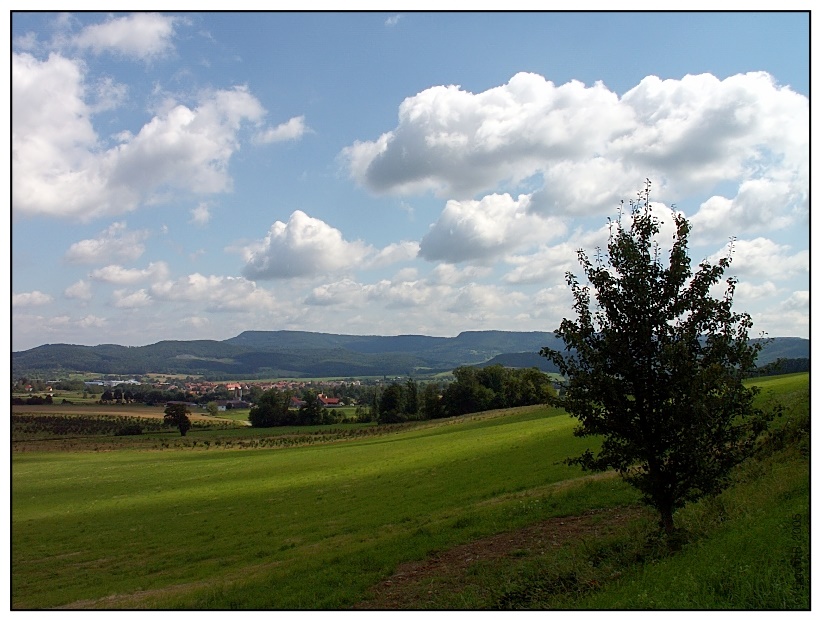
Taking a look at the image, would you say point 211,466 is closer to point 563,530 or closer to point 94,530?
point 94,530

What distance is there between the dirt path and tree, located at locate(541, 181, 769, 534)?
387cm

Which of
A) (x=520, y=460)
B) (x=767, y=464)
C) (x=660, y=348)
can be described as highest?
(x=660, y=348)

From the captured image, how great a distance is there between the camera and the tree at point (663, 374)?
1371 centimetres

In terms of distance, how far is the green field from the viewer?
13.8m

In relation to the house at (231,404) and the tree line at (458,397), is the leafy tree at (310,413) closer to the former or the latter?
the tree line at (458,397)

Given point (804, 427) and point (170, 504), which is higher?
point (804, 427)

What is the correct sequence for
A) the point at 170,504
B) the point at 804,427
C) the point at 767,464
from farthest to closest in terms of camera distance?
the point at 170,504 → the point at 804,427 → the point at 767,464

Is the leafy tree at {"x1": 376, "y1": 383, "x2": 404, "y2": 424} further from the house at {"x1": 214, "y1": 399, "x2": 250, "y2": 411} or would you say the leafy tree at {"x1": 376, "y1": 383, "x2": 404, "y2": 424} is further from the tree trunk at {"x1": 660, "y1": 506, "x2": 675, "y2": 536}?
the tree trunk at {"x1": 660, "y1": 506, "x2": 675, "y2": 536}

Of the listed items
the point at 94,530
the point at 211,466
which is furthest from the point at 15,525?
the point at 211,466

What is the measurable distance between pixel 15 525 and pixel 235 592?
1139 inches

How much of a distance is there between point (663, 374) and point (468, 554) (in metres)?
8.22

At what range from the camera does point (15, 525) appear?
36250mm

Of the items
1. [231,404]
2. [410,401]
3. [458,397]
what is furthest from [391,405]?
[231,404]

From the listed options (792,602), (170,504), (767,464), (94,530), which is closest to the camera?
(792,602)
